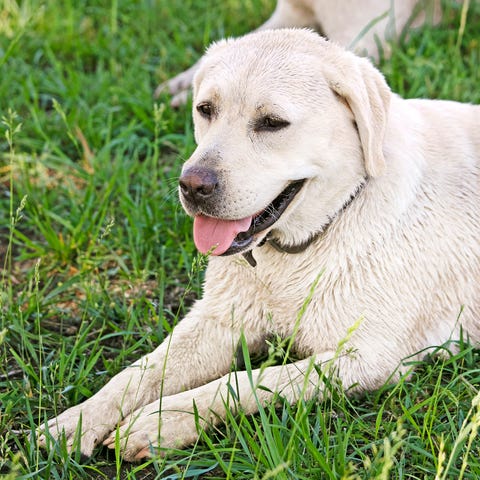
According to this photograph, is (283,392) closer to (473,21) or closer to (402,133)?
(402,133)

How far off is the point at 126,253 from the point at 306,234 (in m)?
1.27

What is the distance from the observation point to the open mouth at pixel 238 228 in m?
2.88

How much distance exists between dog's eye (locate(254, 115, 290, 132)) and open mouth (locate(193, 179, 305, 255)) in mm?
202

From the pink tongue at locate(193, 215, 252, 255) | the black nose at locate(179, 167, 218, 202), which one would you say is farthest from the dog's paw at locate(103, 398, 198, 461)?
the black nose at locate(179, 167, 218, 202)

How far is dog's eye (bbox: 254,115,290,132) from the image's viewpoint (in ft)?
9.26

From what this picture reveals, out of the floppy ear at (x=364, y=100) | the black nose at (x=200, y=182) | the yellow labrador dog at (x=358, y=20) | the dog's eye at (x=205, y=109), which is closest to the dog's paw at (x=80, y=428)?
the black nose at (x=200, y=182)

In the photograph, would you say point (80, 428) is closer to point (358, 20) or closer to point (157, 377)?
point (157, 377)

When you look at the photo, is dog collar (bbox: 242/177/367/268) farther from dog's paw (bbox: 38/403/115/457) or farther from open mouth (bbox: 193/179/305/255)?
dog's paw (bbox: 38/403/115/457)

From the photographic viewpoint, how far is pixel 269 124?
2.84m

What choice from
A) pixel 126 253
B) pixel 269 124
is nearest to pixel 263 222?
pixel 269 124

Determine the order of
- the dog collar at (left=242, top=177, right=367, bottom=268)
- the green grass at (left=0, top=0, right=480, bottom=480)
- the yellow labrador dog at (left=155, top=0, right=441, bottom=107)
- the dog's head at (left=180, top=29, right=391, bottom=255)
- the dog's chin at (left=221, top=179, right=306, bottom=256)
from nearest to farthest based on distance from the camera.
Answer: the green grass at (left=0, top=0, right=480, bottom=480) < the dog's head at (left=180, top=29, right=391, bottom=255) < the dog's chin at (left=221, top=179, right=306, bottom=256) < the dog collar at (left=242, top=177, right=367, bottom=268) < the yellow labrador dog at (left=155, top=0, right=441, bottom=107)

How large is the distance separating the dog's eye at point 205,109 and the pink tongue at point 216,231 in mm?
377

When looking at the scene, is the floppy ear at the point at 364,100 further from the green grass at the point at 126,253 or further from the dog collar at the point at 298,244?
the green grass at the point at 126,253

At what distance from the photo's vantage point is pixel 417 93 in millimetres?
4602
